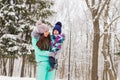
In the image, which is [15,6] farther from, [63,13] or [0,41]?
[63,13]

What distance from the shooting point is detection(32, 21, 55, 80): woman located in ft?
15.9

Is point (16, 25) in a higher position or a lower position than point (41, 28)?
higher

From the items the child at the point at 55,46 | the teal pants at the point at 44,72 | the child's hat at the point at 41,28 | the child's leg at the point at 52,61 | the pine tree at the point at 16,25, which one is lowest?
the teal pants at the point at 44,72

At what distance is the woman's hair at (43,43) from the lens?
4.83 meters

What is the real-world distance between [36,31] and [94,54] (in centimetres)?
586

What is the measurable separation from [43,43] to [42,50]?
0.13 m

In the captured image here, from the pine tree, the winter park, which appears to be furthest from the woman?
the pine tree

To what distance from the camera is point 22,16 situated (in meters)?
18.8

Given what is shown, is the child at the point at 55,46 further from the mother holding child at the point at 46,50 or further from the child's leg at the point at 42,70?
the child's leg at the point at 42,70

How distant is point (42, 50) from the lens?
4.87 m

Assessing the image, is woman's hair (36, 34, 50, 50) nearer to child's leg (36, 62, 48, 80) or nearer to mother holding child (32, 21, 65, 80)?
mother holding child (32, 21, 65, 80)

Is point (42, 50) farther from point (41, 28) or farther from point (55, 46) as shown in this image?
point (41, 28)

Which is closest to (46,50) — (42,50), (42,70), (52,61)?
(42,50)

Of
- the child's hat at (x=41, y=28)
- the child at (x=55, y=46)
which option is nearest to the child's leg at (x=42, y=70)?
the child at (x=55, y=46)
